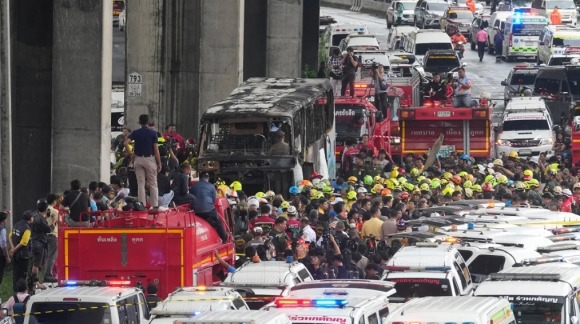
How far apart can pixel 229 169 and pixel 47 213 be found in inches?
324

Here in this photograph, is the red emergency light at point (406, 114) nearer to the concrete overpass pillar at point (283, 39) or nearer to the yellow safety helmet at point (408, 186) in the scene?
the yellow safety helmet at point (408, 186)

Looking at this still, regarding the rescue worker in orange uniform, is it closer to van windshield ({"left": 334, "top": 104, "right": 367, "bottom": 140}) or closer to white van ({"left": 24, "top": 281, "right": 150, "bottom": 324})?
van windshield ({"left": 334, "top": 104, "right": 367, "bottom": 140})

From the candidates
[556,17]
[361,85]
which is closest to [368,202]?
[361,85]

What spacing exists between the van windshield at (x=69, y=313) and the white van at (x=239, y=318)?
1980 mm

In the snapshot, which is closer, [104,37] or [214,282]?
[214,282]

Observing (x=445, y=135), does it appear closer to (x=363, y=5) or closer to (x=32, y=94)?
(x=32, y=94)

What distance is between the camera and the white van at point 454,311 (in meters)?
17.7

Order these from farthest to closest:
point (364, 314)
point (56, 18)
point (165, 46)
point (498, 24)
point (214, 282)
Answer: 1. point (498, 24)
2. point (165, 46)
3. point (56, 18)
4. point (214, 282)
5. point (364, 314)

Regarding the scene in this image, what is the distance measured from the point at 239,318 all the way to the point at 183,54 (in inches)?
1182

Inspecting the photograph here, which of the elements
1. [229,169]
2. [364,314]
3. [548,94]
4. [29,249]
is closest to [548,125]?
[548,94]

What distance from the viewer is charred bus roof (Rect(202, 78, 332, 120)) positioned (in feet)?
110

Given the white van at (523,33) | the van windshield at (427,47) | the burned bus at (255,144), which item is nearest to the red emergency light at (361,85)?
the burned bus at (255,144)

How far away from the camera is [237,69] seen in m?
46.7

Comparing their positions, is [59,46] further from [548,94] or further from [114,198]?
[548,94]
